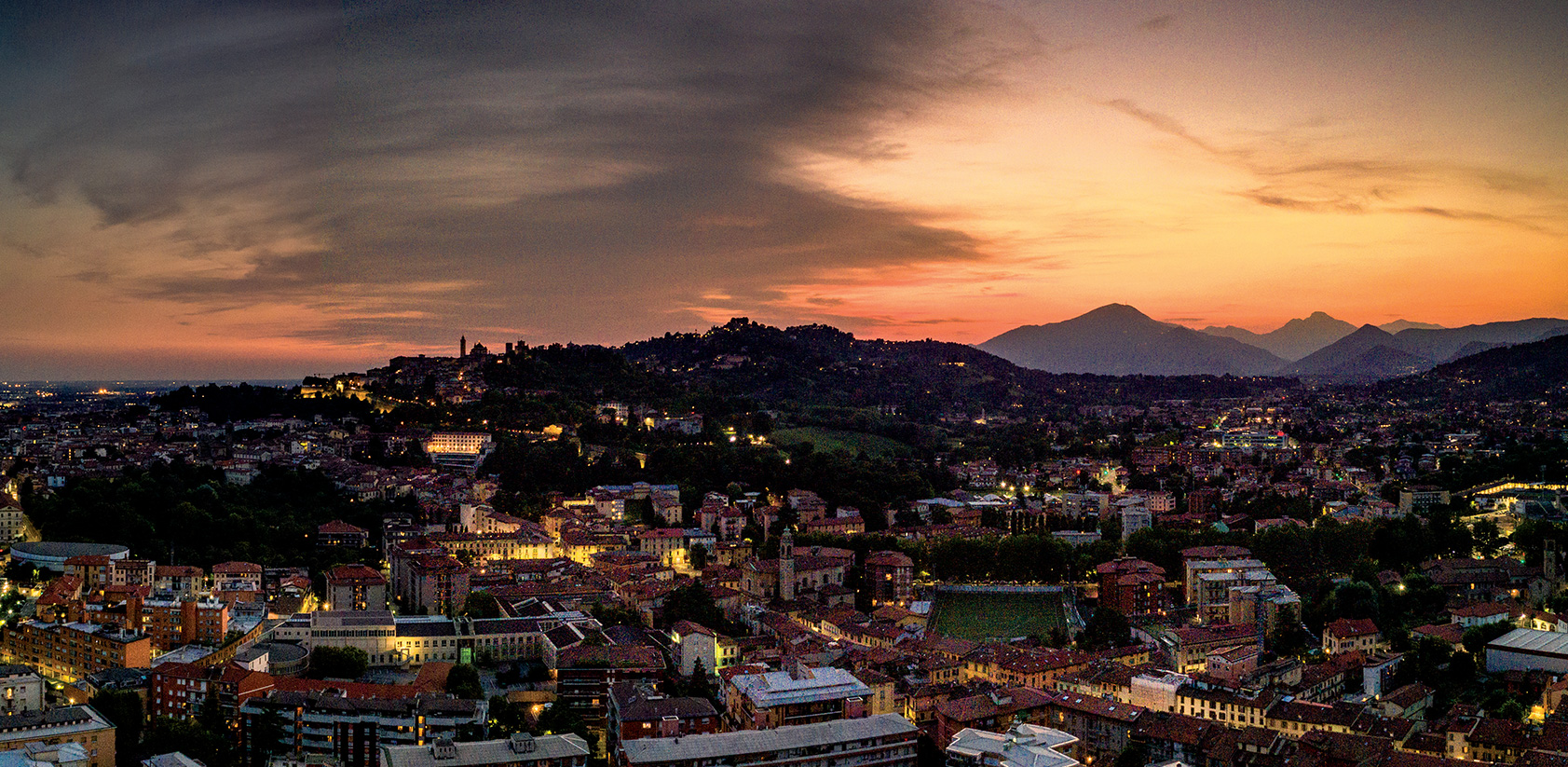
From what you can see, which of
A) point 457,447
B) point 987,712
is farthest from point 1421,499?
point 457,447

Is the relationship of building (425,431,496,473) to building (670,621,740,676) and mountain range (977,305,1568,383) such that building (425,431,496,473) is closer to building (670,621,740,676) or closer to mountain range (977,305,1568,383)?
building (670,621,740,676)

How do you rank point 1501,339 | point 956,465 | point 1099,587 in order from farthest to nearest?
point 1501,339
point 956,465
point 1099,587

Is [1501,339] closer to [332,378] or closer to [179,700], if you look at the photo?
[332,378]

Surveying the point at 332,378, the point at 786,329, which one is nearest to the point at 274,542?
the point at 332,378

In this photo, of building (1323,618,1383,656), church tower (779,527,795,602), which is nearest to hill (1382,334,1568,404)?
building (1323,618,1383,656)

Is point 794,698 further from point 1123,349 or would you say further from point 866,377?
point 1123,349

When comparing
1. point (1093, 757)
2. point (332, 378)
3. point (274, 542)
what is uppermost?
point (332, 378)

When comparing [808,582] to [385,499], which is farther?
[385,499]
